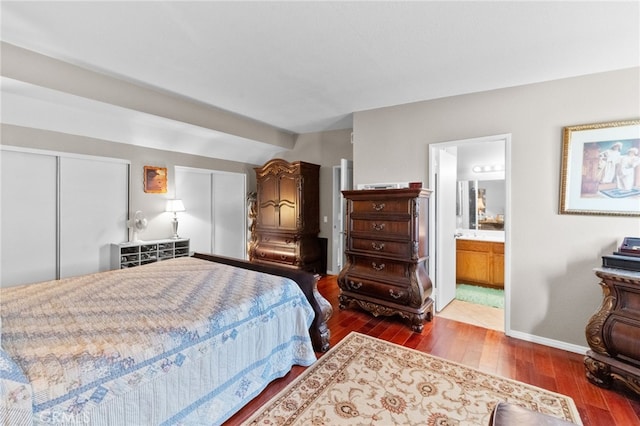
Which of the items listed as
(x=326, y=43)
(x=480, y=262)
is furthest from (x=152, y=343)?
(x=480, y=262)

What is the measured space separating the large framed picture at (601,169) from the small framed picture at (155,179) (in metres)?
5.28

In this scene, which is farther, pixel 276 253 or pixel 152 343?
pixel 276 253

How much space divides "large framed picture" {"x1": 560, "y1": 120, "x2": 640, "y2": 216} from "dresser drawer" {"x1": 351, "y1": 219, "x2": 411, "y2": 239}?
149cm

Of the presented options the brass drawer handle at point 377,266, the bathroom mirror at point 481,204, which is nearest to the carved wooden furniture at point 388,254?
the brass drawer handle at point 377,266

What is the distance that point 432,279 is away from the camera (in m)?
3.52

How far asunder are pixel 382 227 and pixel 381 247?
0.77 feet

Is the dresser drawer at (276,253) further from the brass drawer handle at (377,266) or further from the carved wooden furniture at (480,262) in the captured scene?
the carved wooden furniture at (480,262)

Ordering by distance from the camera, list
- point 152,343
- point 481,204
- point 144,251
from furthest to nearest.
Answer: point 481,204 < point 144,251 < point 152,343

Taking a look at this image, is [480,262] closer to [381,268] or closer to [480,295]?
[480,295]

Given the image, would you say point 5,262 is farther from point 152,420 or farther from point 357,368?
point 357,368

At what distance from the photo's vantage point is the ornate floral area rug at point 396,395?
1.79m

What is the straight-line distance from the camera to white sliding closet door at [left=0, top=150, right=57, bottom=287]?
317 cm

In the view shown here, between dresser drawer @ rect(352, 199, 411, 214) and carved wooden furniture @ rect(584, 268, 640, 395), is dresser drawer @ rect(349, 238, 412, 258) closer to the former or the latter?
dresser drawer @ rect(352, 199, 411, 214)

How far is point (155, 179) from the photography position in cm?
451
